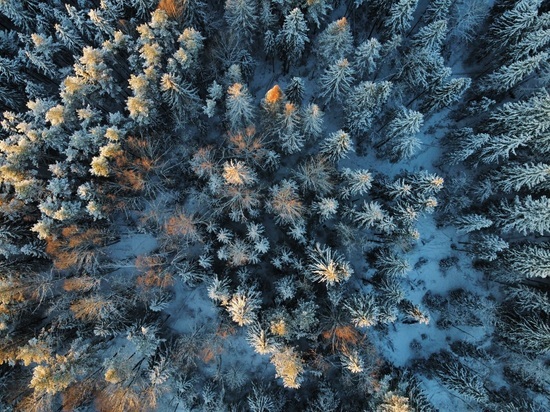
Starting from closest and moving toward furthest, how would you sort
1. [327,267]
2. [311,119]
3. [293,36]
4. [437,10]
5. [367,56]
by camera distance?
[327,267]
[311,119]
[367,56]
[293,36]
[437,10]

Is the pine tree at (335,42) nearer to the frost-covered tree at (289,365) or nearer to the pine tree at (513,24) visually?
the pine tree at (513,24)

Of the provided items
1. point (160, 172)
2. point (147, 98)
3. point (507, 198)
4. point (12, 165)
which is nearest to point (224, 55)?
point (147, 98)

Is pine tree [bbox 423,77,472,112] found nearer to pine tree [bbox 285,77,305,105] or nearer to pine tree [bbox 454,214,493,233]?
pine tree [bbox 454,214,493,233]

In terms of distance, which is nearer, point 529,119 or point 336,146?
point 336,146

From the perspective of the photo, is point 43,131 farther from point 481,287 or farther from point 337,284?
point 481,287

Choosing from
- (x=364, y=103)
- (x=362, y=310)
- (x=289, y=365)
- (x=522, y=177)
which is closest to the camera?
(x=289, y=365)

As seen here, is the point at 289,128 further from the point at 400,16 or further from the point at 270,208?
the point at 400,16

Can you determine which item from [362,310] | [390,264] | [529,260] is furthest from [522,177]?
[362,310]

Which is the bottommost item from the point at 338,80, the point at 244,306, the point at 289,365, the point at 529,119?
the point at 289,365
